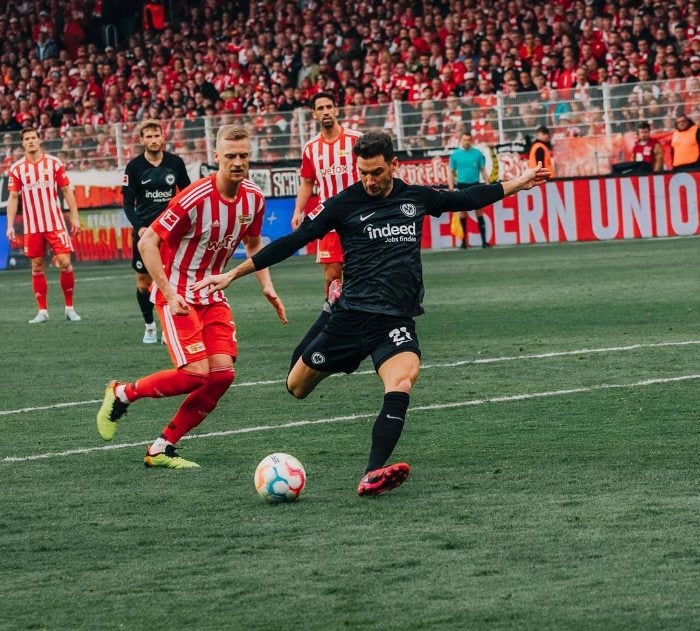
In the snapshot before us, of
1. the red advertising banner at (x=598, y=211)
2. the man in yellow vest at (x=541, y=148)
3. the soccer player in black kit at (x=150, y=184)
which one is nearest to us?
the soccer player in black kit at (x=150, y=184)

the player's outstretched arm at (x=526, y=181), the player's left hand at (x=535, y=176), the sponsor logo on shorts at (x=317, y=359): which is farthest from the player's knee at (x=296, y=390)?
the player's left hand at (x=535, y=176)

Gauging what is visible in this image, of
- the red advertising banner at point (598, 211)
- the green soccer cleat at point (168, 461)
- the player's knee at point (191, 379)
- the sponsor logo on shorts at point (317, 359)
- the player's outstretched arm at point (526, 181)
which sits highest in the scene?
the player's outstretched arm at point (526, 181)

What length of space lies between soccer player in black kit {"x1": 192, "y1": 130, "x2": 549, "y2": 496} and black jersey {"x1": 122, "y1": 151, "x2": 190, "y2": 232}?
6.46 meters

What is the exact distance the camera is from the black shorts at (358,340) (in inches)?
270

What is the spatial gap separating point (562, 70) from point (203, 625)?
2282 centimetres

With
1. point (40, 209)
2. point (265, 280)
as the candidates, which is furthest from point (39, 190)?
point (265, 280)

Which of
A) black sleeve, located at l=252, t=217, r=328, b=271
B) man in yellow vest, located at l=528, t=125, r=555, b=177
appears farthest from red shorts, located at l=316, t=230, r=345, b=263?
man in yellow vest, located at l=528, t=125, r=555, b=177

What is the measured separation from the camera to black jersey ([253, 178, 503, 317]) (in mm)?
6918

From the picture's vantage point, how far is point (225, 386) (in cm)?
759

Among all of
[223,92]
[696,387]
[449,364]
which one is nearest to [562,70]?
[223,92]

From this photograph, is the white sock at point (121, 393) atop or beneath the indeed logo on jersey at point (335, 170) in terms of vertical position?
beneath

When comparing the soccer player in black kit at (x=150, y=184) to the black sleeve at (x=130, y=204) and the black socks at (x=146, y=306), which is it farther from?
Answer: the black socks at (x=146, y=306)

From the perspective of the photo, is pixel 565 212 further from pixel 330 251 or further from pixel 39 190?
pixel 330 251

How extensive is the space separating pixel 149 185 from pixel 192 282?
5.91 metres
